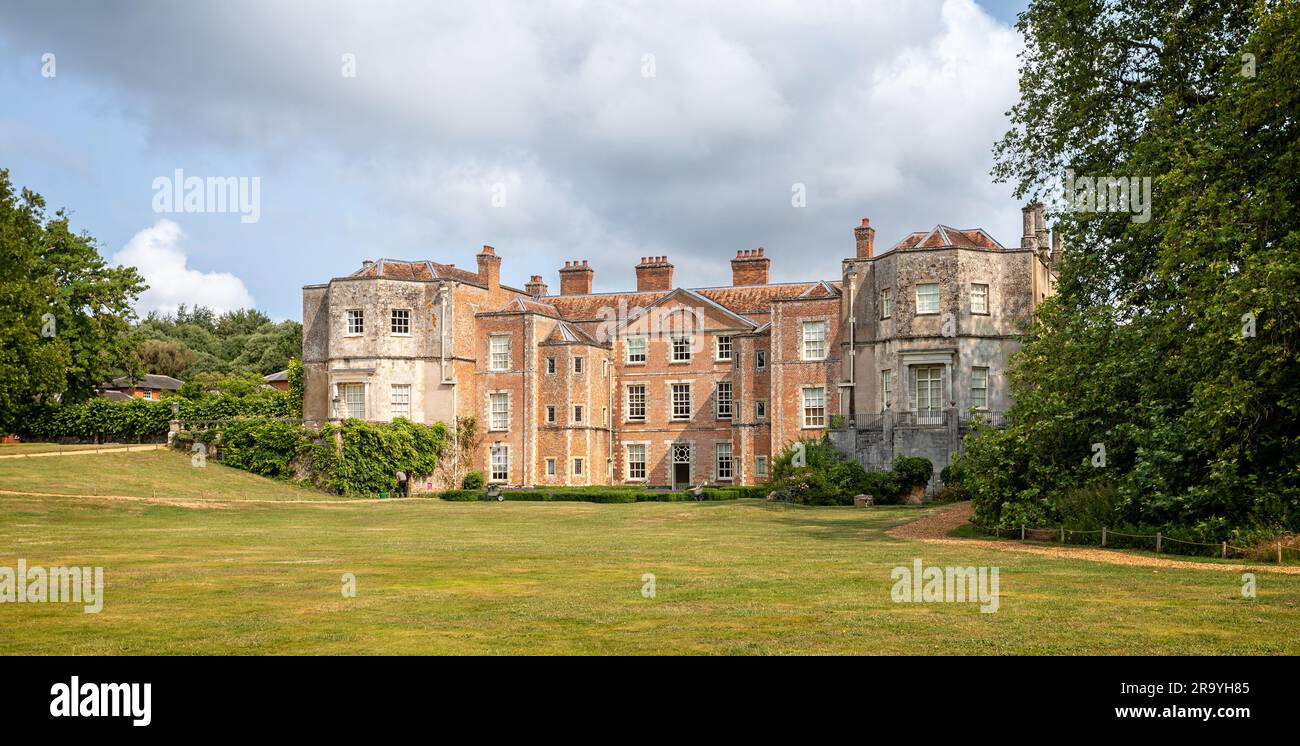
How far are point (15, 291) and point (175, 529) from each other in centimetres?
2257

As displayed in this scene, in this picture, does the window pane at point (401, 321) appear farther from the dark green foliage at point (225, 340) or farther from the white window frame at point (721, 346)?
the dark green foliage at point (225, 340)

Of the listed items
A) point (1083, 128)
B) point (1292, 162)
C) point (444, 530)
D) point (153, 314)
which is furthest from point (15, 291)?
point (153, 314)

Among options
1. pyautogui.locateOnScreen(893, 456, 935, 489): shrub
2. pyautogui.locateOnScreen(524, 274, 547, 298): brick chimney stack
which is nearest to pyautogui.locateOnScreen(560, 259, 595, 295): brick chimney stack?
pyautogui.locateOnScreen(524, 274, 547, 298): brick chimney stack

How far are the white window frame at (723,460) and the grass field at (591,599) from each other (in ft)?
101

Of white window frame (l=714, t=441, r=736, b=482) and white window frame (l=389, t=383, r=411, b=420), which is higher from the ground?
white window frame (l=389, t=383, r=411, b=420)

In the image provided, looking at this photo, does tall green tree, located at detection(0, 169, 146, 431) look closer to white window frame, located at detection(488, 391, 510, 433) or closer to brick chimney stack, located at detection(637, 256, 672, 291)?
white window frame, located at detection(488, 391, 510, 433)

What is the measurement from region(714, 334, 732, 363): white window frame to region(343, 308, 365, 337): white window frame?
18.1 meters

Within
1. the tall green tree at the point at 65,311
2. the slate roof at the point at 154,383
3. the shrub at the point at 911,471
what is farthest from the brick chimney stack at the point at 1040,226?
the slate roof at the point at 154,383

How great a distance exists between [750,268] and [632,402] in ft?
36.0

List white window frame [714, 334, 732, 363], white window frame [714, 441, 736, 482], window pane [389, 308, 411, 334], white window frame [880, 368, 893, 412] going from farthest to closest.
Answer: white window frame [714, 334, 732, 363], white window frame [714, 441, 736, 482], window pane [389, 308, 411, 334], white window frame [880, 368, 893, 412]

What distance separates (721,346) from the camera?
58.9m

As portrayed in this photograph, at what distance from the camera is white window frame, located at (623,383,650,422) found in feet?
198

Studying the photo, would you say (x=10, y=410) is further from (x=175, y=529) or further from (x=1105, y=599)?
(x=1105, y=599)

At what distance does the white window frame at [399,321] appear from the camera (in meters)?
55.5
